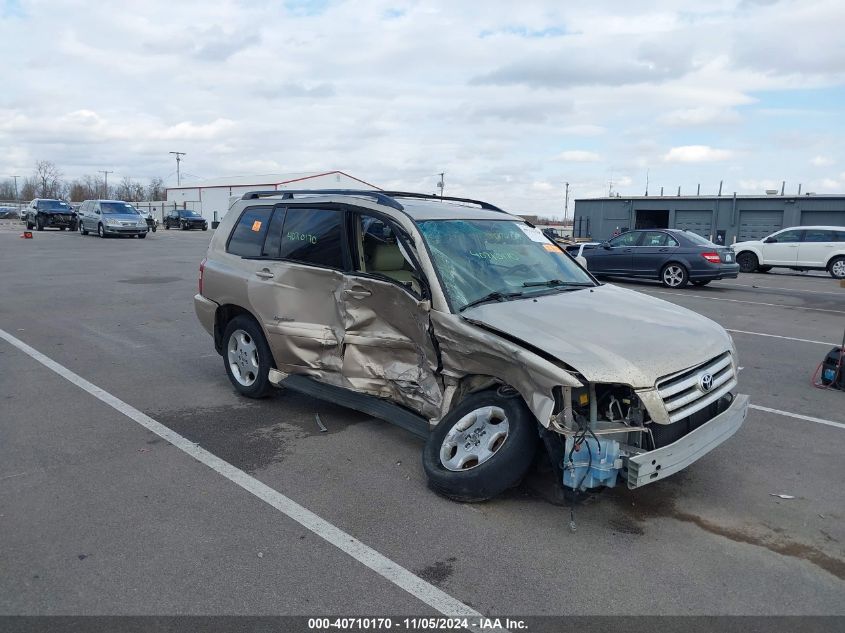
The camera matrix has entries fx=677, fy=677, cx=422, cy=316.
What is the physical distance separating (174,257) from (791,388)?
19892 millimetres

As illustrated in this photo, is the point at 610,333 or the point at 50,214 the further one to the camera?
the point at 50,214

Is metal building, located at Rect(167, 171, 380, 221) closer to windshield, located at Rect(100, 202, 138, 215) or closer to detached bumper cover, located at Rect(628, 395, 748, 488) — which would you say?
windshield, located at Rect(100, 202, 138, 215)

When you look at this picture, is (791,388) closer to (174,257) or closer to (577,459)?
(577,459)

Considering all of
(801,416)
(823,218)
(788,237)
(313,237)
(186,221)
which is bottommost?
(801,416)

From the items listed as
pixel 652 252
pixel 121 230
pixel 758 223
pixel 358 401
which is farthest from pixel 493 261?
pixel 758 223

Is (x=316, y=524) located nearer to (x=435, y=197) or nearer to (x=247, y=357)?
(x=247, y=357)

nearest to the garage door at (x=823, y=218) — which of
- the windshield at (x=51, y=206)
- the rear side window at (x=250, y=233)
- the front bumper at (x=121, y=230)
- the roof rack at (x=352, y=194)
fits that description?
the front bumper at (x=121, y=230)

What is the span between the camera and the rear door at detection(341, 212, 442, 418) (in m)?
4.69

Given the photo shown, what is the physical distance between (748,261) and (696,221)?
1882 cm

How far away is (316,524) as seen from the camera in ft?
12.8

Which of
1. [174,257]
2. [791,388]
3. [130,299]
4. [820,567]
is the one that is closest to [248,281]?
[820,567]

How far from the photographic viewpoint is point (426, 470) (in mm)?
4285

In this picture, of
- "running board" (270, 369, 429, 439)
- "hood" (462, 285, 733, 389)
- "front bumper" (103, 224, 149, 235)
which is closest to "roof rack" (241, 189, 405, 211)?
"hood" (462, 285, 733, 389)

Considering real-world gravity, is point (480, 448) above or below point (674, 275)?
below
